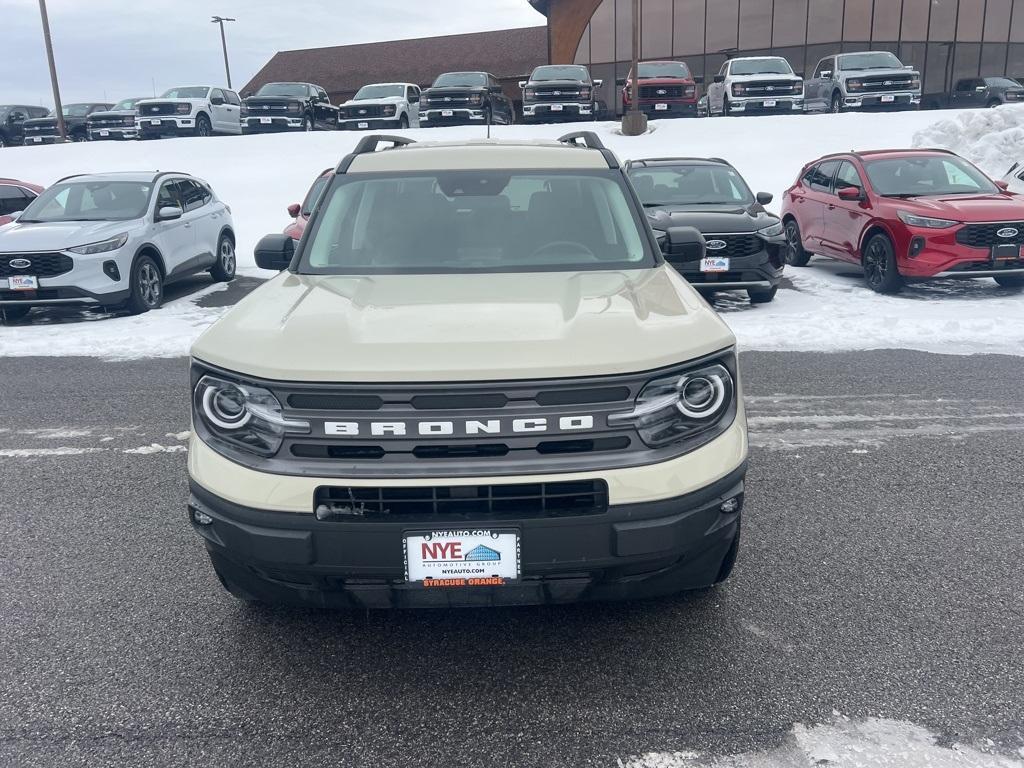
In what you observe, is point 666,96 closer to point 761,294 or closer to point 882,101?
point 882,101

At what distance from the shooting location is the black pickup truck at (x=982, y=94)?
2958 cm

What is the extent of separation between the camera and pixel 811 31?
38031mm

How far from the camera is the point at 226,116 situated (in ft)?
89.0

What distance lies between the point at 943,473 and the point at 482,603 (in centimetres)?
331

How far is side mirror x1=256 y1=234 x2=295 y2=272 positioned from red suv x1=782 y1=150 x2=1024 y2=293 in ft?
26.7

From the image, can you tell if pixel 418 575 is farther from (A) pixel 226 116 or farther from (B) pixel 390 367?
(A) pixel 226 116

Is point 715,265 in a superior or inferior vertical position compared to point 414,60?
inferior

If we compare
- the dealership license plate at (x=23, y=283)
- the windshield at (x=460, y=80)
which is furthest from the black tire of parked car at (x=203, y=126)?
the dealership license plate at (x=23, y=283)

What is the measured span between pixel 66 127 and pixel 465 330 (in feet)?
117

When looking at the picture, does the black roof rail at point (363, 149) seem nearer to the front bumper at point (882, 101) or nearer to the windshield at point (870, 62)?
the front bumper at point (882, 101)

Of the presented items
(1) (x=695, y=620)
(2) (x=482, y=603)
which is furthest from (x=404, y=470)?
(1) (x=695, y=620)

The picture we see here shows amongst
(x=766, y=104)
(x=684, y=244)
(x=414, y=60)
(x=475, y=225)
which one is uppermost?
(x=414, y=60)

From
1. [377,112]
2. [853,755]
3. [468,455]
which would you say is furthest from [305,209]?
[377,112]

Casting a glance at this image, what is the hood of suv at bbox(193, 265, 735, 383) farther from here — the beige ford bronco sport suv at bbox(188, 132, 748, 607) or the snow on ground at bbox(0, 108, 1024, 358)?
the snow on ground at bbox(0, 108, 1024, 358)
